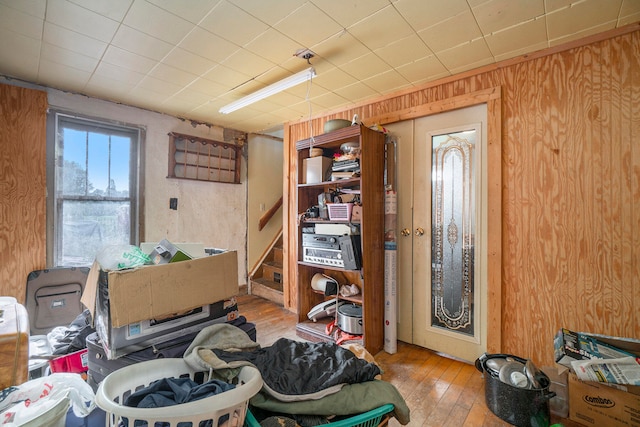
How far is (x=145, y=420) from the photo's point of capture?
2.46 feet

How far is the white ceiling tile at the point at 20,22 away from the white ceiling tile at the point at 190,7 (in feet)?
2.72

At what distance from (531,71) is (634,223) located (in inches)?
48.7

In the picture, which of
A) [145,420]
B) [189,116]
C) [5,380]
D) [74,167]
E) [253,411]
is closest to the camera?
[145,420]

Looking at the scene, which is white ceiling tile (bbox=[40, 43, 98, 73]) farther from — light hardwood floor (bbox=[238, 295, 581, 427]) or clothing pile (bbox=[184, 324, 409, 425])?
light hardwood floor (bbox=[238, 295, 581, 427])

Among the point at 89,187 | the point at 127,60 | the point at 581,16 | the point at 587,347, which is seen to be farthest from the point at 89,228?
the point at 581,16

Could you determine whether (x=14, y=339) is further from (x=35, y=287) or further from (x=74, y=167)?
(x=74, y=167)

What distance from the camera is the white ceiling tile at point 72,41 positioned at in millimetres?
1858

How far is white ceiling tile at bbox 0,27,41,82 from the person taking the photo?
1.96 m

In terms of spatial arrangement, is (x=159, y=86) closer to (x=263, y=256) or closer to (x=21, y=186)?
(x=21, y=186)

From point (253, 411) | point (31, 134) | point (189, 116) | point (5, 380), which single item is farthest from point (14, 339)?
point (189, 116)

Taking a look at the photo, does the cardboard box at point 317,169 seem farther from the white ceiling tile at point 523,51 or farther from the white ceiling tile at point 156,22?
the white ceiling tile at point 523,51

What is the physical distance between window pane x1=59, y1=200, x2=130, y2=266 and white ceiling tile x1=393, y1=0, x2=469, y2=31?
11.1 ft

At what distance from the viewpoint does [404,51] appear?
209cm

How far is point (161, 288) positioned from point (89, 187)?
2.60 m
